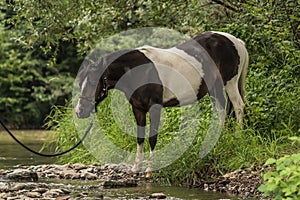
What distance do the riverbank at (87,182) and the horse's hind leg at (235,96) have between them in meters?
1.46

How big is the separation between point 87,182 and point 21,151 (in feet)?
16.4

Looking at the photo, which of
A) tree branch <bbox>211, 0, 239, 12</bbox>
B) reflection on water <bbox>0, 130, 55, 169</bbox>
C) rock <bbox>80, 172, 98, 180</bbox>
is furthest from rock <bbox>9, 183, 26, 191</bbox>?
tree branch <bbox>211, 0, 239, 12</bbox>

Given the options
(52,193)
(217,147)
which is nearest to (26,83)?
(217,147)

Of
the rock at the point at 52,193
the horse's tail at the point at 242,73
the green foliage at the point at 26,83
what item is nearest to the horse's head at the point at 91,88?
the rock at the point at 52,193

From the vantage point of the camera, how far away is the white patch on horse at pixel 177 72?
26.5 feet

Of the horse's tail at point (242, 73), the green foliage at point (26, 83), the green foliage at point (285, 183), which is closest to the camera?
the green foliage at point (285, 183)

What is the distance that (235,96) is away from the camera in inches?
344

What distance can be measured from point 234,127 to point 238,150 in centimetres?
56

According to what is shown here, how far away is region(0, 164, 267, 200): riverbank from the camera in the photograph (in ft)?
21.8

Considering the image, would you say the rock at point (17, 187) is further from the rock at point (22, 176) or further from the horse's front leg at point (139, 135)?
the horse's front leg at point (139, 135)

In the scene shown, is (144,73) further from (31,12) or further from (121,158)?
(31,12)

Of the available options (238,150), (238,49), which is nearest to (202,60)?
(238,49)

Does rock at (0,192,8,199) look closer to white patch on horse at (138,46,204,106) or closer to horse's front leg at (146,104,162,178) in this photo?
horse's front leg at (146,104,162,178)

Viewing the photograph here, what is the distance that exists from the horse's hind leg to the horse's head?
1609mm
